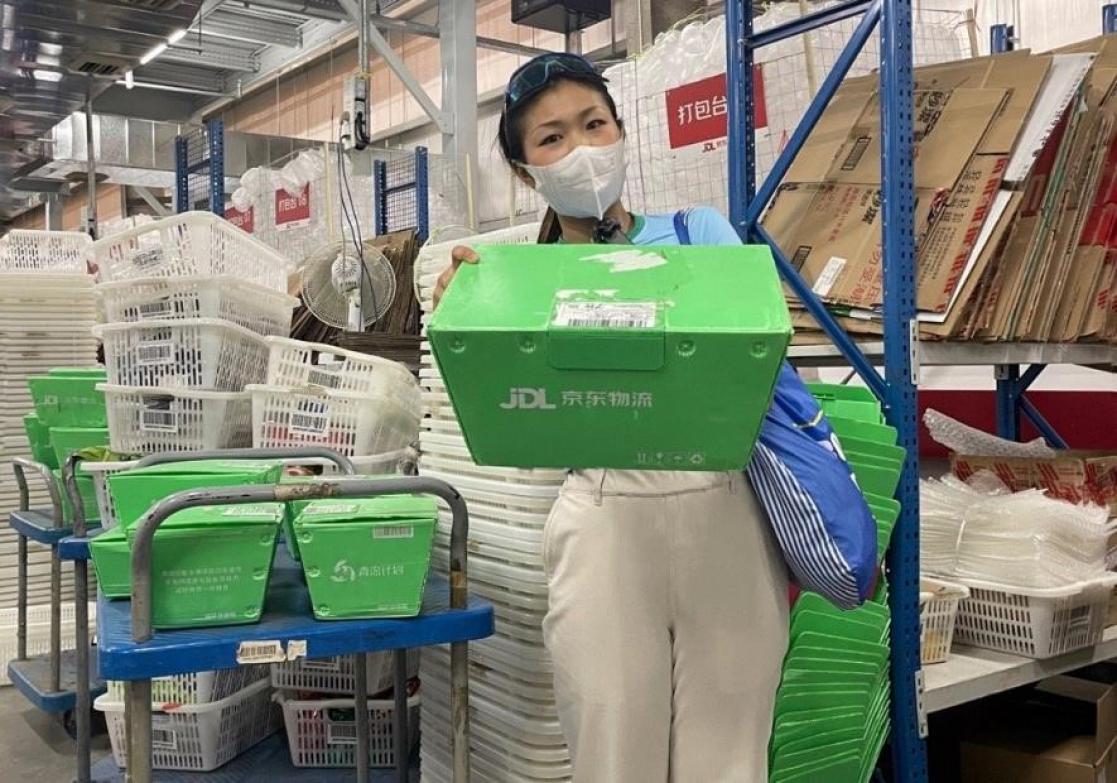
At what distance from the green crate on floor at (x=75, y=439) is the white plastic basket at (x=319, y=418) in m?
0.85

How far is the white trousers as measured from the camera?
1.34 m

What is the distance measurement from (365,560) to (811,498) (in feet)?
2.53

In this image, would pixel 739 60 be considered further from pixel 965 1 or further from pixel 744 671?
pixel 965 1

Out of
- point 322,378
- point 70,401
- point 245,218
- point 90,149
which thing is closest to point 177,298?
point 322,378

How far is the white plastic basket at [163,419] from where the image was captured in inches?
115

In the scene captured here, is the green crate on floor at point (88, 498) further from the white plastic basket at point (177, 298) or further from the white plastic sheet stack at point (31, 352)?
the white plastic sheet stack at point (31, 352)

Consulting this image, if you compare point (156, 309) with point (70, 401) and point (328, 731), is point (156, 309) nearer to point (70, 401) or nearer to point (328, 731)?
point (70, 401)

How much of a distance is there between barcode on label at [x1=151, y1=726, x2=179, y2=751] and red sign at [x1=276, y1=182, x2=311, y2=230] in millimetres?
4166

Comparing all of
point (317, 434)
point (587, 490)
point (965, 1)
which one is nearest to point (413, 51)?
point (965, 1)

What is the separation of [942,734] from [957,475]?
0.76 m

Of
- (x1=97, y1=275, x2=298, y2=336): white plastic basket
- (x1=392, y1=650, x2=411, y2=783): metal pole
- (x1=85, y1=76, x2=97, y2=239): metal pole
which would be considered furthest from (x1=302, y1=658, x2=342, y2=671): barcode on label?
(x1=85, y1=76, x2=97, y2=239): metal pole

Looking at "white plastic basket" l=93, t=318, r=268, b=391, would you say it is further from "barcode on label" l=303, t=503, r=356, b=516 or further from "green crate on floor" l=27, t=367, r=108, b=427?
"barcode on label" l=303, t=503, r=356, b=516

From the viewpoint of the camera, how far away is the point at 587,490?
1391 mm

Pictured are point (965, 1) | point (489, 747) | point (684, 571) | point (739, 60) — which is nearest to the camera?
point (684, 571)
